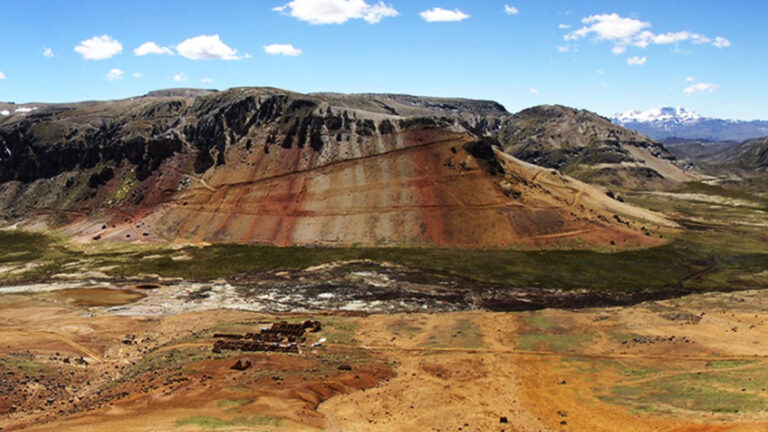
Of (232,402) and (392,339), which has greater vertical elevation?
(232,402)

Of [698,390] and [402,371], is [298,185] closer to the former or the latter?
[402,371]

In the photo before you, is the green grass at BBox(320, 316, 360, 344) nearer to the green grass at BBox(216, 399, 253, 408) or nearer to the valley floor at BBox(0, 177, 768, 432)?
the valley floor at BBox(0, 177, 768, 432)

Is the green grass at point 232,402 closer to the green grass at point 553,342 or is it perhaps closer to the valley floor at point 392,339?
the valley floor at point 392,339

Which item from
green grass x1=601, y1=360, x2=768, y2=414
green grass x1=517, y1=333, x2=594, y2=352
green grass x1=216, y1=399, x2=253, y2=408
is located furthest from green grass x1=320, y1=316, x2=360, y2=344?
green grass x1=601, y1=360, x2=768, y2=414

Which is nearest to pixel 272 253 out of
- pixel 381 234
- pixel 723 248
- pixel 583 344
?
pixel 381 234

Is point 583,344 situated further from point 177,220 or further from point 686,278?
point 177,220

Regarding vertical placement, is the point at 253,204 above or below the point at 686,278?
above

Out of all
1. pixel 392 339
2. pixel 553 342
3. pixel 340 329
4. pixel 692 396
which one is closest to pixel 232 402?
pixel 392 339

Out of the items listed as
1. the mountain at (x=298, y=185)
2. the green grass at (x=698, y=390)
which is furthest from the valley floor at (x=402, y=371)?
the mountain at (x=298, y=185)
